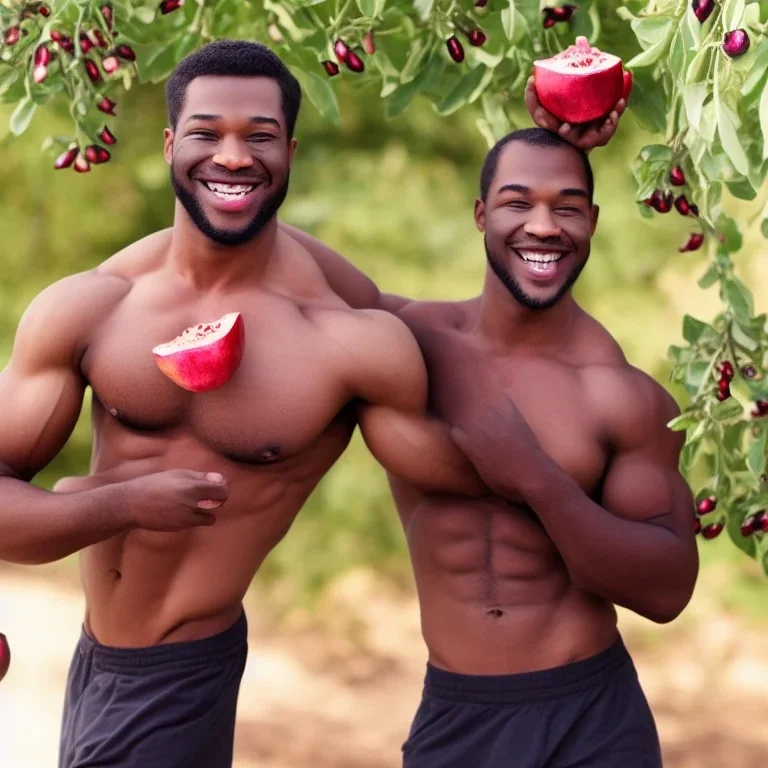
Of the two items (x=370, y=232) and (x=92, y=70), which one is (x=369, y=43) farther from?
(x=370, y=232)

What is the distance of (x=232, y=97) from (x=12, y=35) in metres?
0.69

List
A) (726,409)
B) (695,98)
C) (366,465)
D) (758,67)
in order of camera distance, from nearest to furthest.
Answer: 1. (758,67)
2. (695,98)
3. (726,409)
4. (366,465)

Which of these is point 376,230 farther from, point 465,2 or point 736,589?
point 465,2

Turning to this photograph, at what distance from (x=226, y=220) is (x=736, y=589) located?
5835 mm

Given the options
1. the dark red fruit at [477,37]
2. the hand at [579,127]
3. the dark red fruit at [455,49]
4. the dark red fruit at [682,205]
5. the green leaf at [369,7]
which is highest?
the green leaf at [369,7]

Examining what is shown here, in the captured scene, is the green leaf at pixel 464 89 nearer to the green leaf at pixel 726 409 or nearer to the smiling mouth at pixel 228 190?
the smiling mouth at pixel 228 190

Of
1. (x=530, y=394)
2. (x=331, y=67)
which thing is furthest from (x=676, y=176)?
(x=331, y=67)

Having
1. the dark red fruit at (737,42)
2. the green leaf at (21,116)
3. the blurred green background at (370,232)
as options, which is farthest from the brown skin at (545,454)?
the blurred green background at (370,232)

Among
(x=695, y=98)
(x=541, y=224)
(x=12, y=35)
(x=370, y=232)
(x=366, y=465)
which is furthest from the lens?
(x=366, y=465)

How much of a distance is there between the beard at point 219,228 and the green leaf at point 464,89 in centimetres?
74

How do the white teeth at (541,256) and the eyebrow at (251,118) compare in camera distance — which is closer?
the eyebrow at (251,118)

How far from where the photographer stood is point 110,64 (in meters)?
3.56

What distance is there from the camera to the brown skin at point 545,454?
335 centimetres

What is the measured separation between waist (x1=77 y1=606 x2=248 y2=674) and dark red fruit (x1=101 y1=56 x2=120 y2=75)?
1302 millimetres
